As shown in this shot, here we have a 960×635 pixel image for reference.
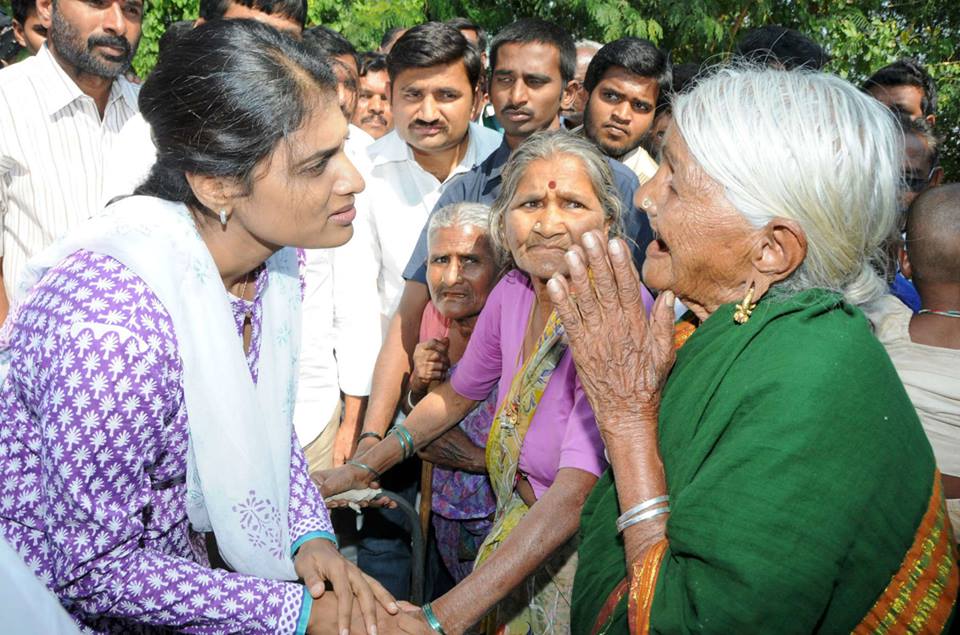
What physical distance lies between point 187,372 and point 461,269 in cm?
180

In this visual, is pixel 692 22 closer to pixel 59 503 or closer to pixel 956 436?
pixel 956 436

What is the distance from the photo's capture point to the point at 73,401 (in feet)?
5.54

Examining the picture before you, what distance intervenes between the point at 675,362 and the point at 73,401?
4.31 ft

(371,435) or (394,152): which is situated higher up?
(394,152)

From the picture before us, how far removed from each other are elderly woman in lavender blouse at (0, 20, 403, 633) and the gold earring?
102 cm

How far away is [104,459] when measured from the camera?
175 centimetres

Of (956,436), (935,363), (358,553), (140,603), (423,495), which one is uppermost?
(140,603)

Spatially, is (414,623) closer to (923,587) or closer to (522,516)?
(522,516)

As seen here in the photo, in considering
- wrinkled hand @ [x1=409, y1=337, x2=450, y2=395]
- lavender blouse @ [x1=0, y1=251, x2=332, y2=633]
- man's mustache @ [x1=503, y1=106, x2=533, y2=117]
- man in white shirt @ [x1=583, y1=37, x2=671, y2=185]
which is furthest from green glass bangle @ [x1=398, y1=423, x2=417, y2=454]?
man in white shirt @ [x1=583, y1=37, x2=671, y2=185]

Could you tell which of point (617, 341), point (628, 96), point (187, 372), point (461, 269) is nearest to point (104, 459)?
point (187, 372)

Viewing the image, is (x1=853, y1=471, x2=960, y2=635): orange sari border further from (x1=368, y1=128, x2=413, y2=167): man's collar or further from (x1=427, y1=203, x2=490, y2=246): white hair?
(x1=368, y1=128, x2=413, y2=167): man's collar

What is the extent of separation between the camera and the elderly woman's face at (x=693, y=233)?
1.86 metres

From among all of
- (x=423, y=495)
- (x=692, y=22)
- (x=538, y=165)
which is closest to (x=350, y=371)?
(x=423, y=495)

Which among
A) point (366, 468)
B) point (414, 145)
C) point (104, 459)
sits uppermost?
point (104, 459)
